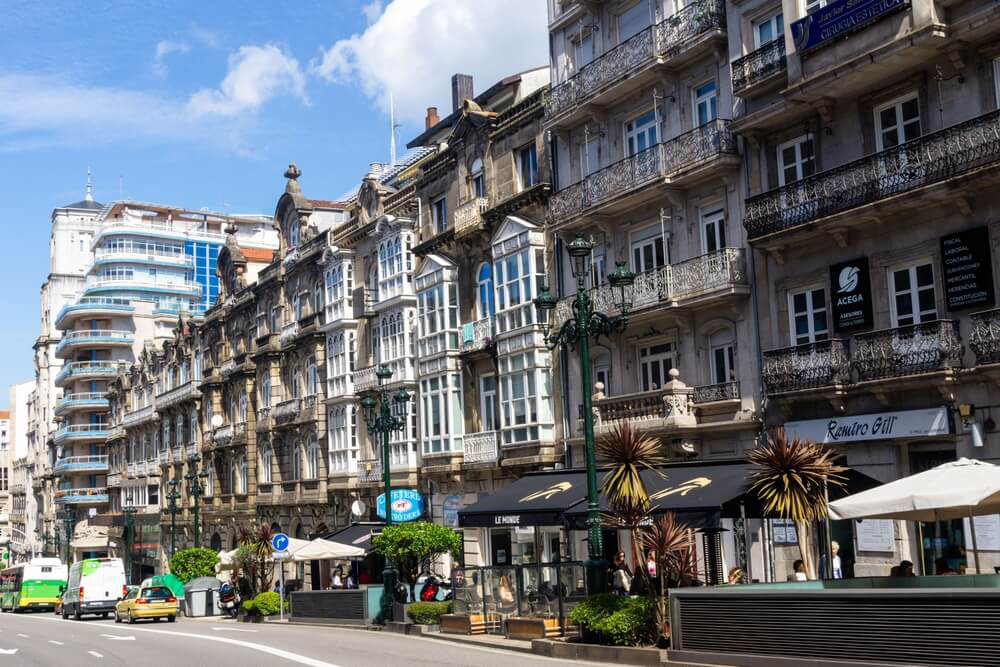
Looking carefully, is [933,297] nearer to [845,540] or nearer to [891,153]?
[891,153]

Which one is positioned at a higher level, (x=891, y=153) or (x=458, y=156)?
(x=458, y=156)

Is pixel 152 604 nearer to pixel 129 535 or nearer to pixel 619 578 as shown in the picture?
pixel 619 578

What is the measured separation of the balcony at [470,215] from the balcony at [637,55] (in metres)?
5.11

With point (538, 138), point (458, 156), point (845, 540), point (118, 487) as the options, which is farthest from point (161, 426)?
point (845, 540)

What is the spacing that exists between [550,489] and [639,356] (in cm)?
441

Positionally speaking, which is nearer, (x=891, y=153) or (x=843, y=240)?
(x=891, y=153)

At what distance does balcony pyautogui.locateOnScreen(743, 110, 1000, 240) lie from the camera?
20547mm

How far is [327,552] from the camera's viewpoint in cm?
3719

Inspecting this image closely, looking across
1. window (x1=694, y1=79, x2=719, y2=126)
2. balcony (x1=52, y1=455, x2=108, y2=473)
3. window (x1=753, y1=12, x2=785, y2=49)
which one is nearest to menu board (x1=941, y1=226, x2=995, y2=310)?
window (x1=753, y1=12, x2=785, y2=49)

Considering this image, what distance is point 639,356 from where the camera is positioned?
3062 centimetres

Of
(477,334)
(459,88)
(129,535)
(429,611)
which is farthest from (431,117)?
(129,535)

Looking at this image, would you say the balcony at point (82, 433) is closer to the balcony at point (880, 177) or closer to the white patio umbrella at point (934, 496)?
the balcony at point (880, 177)

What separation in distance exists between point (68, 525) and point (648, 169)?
74490 millimetres

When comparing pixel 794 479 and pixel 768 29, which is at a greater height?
pixel 768 29
